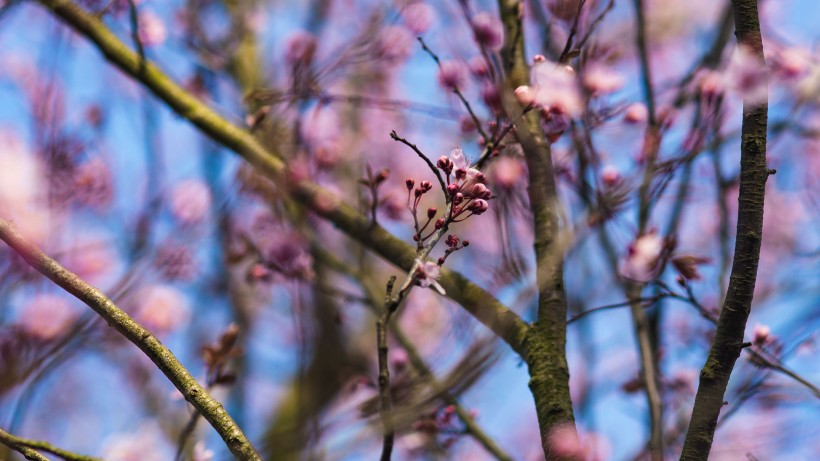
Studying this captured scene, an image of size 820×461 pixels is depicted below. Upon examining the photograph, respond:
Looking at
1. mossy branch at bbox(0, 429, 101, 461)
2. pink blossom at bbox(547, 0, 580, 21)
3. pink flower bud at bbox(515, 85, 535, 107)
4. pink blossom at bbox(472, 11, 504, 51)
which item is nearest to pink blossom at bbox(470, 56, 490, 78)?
pink blossom at bbox(472, 11, 504, 51)

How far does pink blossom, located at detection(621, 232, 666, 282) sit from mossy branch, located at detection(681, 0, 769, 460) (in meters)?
0.55

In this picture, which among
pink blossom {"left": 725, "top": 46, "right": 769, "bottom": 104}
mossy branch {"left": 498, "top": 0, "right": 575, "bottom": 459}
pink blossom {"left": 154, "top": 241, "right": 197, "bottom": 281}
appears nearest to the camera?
pink blossom {"left": 725, "top": 46, "right": 769, "bottom": 104}

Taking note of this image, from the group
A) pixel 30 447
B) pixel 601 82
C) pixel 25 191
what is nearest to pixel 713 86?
pixel 601 82

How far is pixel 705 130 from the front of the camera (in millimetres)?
1938

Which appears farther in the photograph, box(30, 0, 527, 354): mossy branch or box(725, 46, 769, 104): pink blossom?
box(30, 0, 527, 354): mossy branch

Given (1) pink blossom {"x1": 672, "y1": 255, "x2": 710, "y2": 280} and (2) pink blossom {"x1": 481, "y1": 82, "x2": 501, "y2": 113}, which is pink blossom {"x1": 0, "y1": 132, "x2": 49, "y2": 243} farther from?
(1) pink blossom {"x1": 672, "y1": 255, "x2": 710, "y2": 280}

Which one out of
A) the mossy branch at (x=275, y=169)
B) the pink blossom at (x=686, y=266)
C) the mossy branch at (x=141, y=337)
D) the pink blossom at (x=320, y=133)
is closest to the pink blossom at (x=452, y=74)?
the mossy branch at (x=275, y=169)

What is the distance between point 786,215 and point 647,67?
3.22 m

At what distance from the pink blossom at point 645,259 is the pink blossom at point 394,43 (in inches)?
50.3

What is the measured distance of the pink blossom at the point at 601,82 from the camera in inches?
70.8

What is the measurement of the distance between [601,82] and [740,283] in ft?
2.50

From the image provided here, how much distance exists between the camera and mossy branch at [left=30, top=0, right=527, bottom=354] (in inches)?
61.8

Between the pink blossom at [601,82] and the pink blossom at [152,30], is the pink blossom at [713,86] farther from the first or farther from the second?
the pink blossom at [152,30]

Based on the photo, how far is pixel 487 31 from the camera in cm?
190
